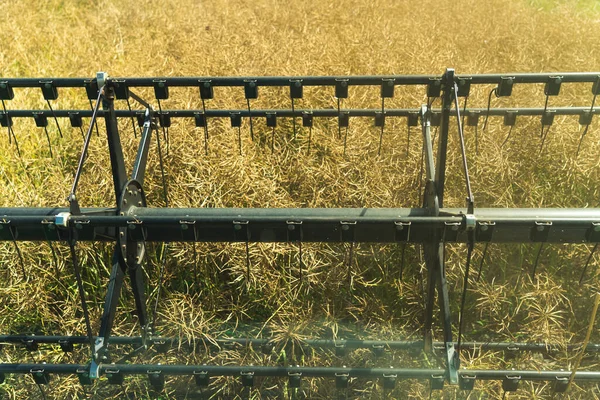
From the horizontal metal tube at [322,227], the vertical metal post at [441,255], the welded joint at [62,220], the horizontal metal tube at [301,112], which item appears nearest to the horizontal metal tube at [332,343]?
the vertical metal post at [441,255]

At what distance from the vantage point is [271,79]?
3.31 metres

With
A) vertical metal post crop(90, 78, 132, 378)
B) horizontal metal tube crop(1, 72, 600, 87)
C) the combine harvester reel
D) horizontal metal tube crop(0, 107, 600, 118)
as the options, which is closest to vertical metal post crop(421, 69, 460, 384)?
the combine harvester reel

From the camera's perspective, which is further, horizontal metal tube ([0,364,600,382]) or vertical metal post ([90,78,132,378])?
vertical metal post ([90,78,132,378])

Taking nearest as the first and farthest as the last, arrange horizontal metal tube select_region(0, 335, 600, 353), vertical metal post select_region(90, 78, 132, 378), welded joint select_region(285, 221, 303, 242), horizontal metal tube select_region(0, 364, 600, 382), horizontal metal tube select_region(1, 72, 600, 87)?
welded joint select_region(285, 221, 303, 242), horizontal metal tube select_region(0, 364, 600, 382), vertical metal post select_region(90, 78, 132, 378), horizontal metal tube select_region(1, 72, 600, 87), horizontal metal tube select_region(0, 335, 600, 353)

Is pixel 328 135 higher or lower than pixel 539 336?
higher

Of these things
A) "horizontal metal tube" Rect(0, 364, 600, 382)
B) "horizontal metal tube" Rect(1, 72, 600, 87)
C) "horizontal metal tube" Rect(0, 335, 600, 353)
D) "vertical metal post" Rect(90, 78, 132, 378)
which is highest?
"horizontal metal tube" Rect(1, 72, 600, 87)

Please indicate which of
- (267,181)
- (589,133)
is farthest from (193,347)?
(589,133)

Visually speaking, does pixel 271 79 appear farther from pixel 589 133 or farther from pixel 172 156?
pixel 589 133

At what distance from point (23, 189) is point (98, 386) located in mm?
1694

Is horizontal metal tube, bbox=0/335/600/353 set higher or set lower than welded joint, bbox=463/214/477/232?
lower

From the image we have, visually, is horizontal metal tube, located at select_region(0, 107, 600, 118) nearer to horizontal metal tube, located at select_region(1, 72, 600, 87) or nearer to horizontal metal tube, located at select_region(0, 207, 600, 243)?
horizontal metal tube, located at select_region(1, 72, 600, 87)

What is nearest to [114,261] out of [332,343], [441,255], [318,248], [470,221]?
[332,343]

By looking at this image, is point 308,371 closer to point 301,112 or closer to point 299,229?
point 299,229

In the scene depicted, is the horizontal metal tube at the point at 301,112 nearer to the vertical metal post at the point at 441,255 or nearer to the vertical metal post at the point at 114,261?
the vertical metal post at the point at 441,255
